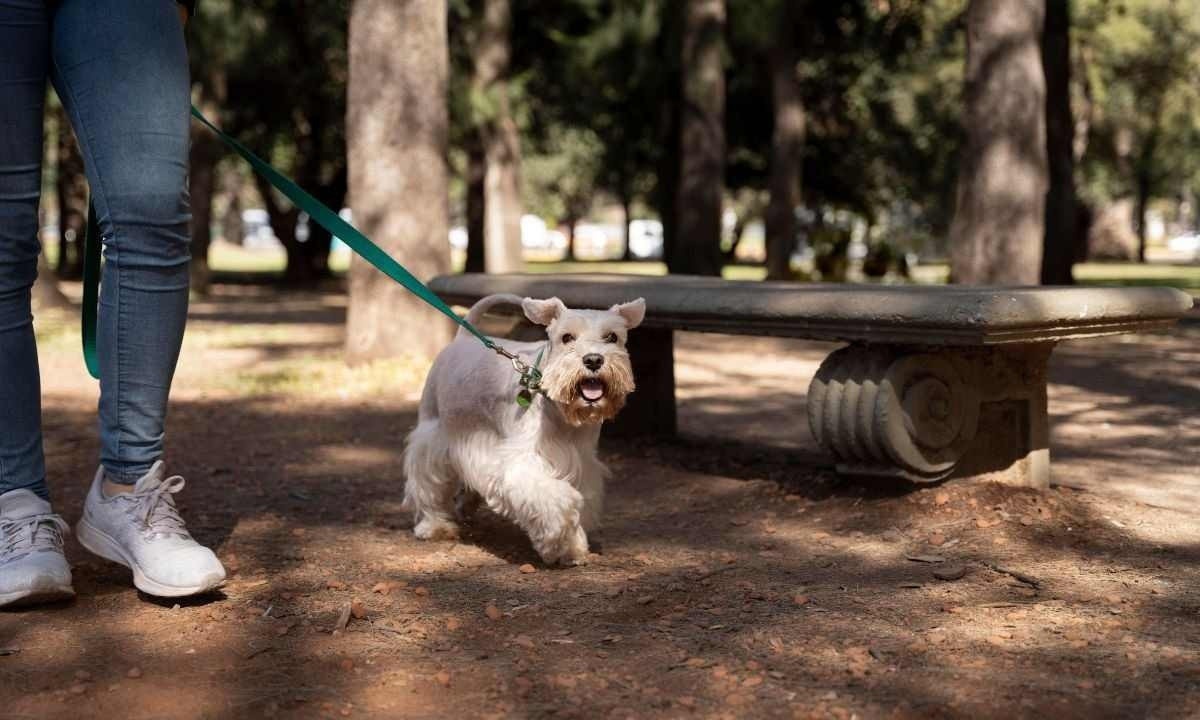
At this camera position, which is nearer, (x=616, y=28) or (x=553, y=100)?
(x=616, y=28)

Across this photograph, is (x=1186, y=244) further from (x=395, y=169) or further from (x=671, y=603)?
(x=671, y=603)

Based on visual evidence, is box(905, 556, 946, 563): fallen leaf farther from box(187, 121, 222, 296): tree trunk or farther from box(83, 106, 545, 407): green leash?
box(187, 121, 222, 296): tree trunk

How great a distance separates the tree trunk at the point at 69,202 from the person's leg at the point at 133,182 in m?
27.9

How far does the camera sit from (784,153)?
76.1ft

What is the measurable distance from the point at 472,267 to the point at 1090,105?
21.3 metres

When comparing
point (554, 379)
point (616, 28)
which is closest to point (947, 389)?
point (554, 379)

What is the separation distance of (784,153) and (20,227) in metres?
20.3

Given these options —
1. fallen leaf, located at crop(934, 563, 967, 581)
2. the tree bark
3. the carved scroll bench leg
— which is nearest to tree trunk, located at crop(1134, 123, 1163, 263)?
the tree bark

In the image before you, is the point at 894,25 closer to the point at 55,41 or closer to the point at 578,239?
the point at 55,41

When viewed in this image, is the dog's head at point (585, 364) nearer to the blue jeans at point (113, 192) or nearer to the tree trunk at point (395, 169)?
the blue jeans at point (113, 192)

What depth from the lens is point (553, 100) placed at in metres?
34.2

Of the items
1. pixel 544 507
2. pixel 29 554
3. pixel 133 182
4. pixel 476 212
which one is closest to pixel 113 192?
pixel 133 182

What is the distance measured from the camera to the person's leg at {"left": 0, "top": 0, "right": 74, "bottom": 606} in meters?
3.50

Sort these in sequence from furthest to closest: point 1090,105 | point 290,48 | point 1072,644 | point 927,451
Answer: point 1090,105, point 290,48, point 927,451, point 1072,644
